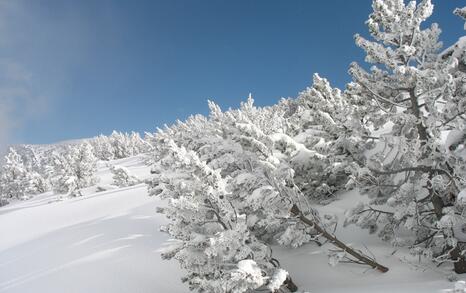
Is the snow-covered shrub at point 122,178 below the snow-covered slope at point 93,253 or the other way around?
the other way around

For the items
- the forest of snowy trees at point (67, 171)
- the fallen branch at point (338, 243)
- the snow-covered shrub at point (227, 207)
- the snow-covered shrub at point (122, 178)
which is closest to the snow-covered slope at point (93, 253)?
the snow-covered shrub at point (227, 207)

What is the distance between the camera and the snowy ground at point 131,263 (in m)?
11.3

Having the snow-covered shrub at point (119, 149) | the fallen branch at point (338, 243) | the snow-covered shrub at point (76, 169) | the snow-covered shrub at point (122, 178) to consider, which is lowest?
the fallen branch at point (338, 243)

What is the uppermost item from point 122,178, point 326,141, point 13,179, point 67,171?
point 13,179

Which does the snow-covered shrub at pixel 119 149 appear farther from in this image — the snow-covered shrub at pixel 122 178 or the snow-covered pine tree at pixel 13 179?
the snow-covered shrub at pixel 122 178

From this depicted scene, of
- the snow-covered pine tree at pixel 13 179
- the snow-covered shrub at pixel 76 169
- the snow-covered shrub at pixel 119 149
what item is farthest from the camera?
the snow-covered shrub at pixel 119 149

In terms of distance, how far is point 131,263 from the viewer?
14141 millimetres

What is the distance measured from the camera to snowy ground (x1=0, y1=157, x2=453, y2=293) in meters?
11.3

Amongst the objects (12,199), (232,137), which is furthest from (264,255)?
(12,199)

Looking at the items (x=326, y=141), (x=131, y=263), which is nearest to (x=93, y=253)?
(x=131, y=263)

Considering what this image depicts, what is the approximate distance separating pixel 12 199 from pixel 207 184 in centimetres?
7800

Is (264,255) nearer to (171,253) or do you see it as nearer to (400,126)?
(171,253)

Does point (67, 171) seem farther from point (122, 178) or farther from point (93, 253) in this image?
point (93, 253)

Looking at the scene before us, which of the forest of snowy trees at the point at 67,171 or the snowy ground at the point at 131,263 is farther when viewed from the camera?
the forest of snowy trees at the point at 67,171
